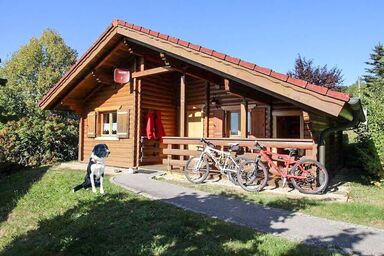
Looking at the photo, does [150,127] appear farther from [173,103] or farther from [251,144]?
[251,144]

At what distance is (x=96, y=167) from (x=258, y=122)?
5.27 m

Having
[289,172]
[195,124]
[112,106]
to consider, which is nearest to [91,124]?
[112,106]

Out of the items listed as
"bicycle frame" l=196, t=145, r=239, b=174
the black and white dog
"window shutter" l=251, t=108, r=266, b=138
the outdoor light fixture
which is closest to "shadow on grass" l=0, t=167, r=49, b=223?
the black and white dog

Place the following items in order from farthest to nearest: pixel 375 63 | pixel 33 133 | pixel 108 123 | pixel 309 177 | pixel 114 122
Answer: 1. pixel 375 63
2. pixel 33 133
3. pixel 108 123
4. pixel 114 122
5. pixel 309 177

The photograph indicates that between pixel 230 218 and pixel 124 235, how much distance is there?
167 centimetres

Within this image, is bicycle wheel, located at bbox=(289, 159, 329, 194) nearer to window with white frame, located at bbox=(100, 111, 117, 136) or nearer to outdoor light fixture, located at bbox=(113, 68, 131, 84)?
outdoor light fixture, located at bbox=(113, 68, 131, 84)

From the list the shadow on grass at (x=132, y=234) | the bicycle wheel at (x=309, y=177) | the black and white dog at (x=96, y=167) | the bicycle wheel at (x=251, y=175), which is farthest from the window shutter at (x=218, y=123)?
the shadow on grass at (x=132, y=234)

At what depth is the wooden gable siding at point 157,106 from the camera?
39.1ft

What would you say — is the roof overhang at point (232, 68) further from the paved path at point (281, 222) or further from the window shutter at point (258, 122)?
the window shutter at point (258, 122)

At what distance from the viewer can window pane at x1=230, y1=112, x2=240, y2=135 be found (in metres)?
11.4

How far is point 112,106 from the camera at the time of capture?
12.8 metres

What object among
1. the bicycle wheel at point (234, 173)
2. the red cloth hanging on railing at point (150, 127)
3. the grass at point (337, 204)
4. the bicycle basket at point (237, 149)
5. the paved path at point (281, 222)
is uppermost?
the red cloth hanging on railing at point (150, 127)

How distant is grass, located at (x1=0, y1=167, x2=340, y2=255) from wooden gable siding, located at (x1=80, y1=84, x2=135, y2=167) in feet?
12.1

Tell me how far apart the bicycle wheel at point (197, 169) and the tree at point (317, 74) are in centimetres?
1400
